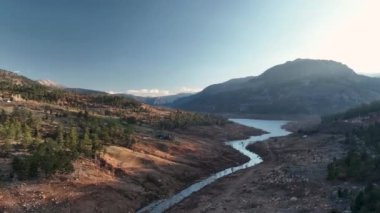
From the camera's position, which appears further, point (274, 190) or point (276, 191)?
point (274, 190)

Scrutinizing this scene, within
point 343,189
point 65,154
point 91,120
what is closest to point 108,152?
point 65,154

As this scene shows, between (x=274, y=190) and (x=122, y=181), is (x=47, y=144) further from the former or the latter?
(x=274, y=190)

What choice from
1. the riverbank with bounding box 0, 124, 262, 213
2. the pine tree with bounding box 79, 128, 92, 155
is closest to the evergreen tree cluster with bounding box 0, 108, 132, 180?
the pine tree with bounding box 79, 128, 92, 155

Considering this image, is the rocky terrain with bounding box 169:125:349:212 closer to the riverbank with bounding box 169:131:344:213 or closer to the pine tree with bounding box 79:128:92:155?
the riverbank with bounding box 169:131:344:213

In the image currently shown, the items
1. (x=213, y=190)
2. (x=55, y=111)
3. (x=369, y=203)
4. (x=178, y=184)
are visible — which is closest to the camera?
(x=369, y=203)

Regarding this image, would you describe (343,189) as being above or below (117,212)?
above

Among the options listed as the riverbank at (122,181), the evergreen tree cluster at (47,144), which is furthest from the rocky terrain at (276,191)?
the evergreen tree cluster at (47,144)

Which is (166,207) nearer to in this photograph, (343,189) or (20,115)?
(343,189)

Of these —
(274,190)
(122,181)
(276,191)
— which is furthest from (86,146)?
(276,191)
